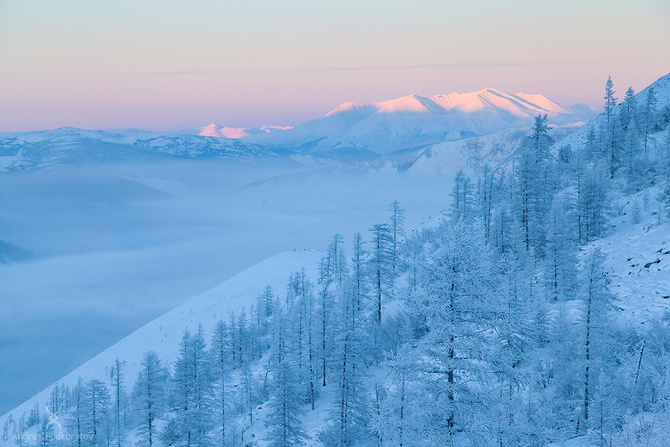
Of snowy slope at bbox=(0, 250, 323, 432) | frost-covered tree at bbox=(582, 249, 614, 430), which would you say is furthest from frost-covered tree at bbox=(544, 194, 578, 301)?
snowy slope at bbox=(0, 250, 323, 432)

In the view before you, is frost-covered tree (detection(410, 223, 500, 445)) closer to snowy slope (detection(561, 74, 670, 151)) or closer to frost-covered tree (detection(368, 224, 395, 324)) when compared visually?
frost-covered tree (detection(368, 224, 395, 324))

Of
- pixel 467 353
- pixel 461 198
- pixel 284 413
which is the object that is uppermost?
pixel 467 353

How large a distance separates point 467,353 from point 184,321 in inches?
3513

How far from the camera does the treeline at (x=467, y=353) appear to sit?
10531 mm

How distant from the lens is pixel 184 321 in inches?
3627

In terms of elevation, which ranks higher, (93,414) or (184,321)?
(93,414)

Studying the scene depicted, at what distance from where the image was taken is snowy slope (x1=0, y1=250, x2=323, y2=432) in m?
82.1

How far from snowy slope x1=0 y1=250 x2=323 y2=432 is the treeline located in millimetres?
11074

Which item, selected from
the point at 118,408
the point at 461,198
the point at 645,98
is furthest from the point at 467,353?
the point at 645,98

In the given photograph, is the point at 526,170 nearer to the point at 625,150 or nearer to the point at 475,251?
the point at 625,150

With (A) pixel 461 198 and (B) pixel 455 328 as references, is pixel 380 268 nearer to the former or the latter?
(A) pixel 461 198

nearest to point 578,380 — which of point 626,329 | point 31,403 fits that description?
point 626,329

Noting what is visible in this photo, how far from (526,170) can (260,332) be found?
41.5 meters

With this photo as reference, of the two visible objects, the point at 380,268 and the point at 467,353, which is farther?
the point at 380,268
